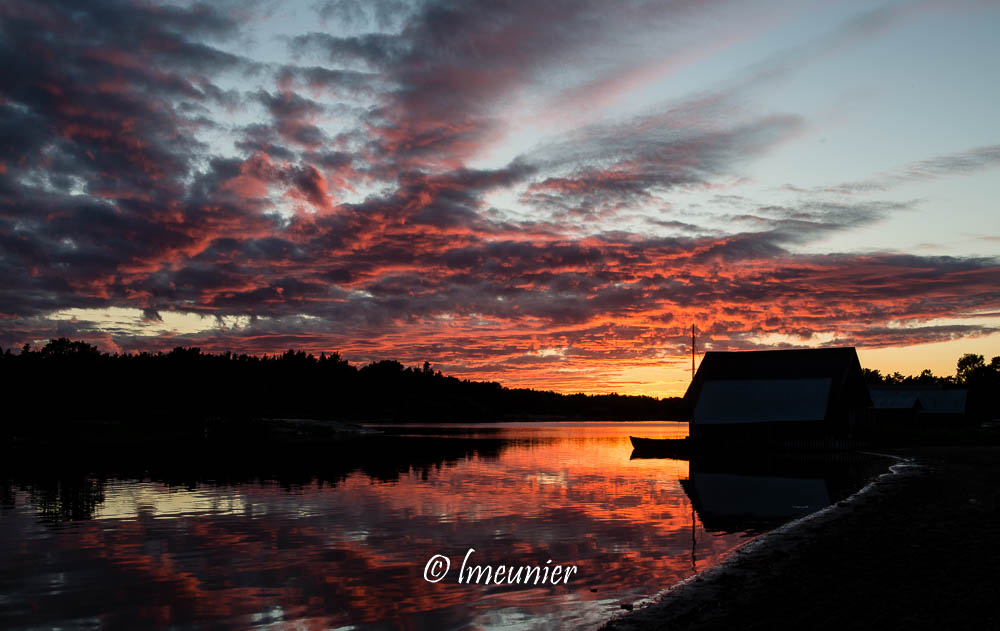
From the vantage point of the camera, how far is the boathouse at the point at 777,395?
197 ft

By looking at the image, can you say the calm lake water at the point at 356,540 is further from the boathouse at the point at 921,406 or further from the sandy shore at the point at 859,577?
the boathouse at the point at 921,406

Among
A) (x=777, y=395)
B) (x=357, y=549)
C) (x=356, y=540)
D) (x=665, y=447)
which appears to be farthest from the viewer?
(x=665, y=447)

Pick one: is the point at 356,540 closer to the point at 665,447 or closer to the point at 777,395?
the point at 665,447

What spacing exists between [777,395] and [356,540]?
47853 millimetres

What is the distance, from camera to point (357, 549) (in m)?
20.3

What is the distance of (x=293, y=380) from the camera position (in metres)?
193

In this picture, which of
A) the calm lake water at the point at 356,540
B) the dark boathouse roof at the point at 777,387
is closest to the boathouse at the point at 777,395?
the dark boathouse roof at the point at 777,387

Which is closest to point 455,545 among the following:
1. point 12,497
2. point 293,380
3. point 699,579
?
point 699,579

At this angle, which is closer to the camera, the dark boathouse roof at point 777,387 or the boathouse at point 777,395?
the boathouse at point 777,395

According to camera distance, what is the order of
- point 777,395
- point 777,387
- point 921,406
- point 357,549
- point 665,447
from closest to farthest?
point 357,549 < point 777,395 < point 777,387 < point 665,447 < point 921,406

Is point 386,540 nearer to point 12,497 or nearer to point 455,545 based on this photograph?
point 455,545

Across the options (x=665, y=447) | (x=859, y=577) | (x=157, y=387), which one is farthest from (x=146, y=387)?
(x=859, y=577)

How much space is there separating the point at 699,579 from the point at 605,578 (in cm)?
206

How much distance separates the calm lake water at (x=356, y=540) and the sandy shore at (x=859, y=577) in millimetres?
1278
